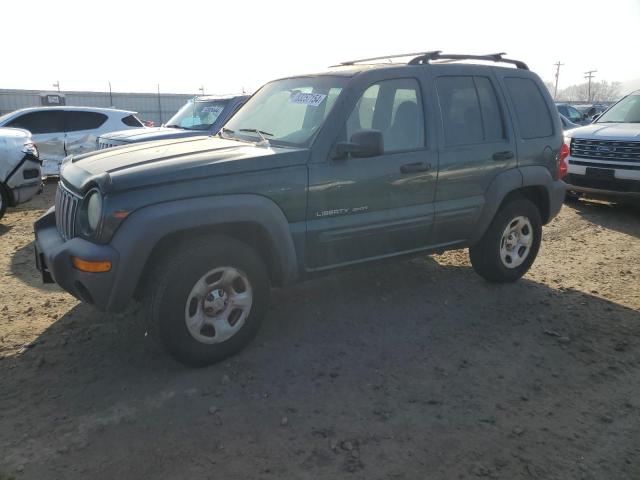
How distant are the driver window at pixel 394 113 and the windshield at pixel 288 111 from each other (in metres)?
0.24

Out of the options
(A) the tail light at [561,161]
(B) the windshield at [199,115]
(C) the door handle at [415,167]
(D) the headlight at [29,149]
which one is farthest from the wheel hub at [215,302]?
(D) the headlight at [29,149]

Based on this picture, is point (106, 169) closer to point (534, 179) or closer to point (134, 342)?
point (134, 342)

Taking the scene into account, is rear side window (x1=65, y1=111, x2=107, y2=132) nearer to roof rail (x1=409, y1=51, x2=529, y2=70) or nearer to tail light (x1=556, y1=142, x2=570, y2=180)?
roof rail (x1=409, y1=51, x2=529, y2=70)

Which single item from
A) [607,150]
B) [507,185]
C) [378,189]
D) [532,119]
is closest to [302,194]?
[378,189]

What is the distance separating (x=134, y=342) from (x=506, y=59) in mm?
4255

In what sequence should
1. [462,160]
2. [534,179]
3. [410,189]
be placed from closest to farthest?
1. [410,189]
2. [462,160]
3. [534,179]

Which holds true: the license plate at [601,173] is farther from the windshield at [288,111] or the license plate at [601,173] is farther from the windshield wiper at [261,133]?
the windshield wiper at [261,133]

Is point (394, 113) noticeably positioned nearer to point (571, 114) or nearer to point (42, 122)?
point (42, 122)

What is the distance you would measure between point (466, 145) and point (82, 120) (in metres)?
9.63

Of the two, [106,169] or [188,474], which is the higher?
[106,169]

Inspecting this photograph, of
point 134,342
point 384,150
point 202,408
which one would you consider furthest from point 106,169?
point 384,150

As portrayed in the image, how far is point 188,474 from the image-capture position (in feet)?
8.38

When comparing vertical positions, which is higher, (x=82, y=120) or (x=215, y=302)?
(x=82, y=120)

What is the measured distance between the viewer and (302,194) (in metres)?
3.65
